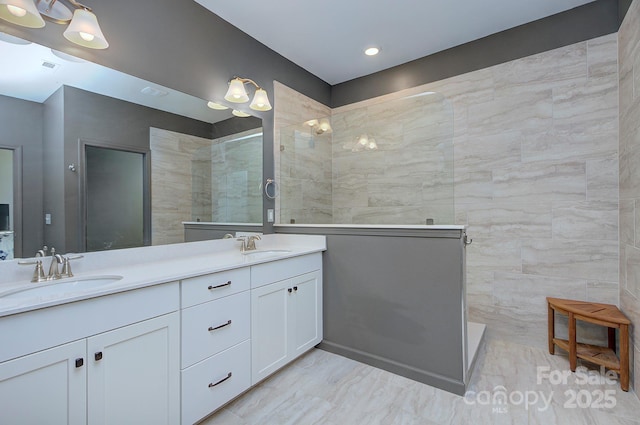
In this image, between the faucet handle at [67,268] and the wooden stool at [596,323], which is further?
the wooden stool at [596,323]

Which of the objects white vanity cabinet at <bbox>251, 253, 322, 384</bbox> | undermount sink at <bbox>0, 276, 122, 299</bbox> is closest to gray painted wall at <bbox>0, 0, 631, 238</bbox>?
white vanity cabinet at <bbox>251, 253, 322, 384</bbox>

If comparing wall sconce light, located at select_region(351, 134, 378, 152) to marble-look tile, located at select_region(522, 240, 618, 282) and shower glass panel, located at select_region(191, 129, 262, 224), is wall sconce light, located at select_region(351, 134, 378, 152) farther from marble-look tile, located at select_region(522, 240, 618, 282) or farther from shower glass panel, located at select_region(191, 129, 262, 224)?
marble-look tile, located at select_region(522, 240, 618, 282)

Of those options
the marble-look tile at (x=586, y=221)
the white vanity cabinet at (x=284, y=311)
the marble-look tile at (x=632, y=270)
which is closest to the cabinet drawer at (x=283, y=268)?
the white vanity cabinet at (x=284, y=311)

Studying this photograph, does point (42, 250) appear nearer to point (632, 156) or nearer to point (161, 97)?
point (161, 97)

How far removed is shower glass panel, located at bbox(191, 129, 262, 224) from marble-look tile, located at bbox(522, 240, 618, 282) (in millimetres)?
Answer: 2338

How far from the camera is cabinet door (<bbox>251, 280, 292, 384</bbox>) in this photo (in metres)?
1.88

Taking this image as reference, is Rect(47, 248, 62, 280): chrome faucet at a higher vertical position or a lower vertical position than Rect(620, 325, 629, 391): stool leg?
higher

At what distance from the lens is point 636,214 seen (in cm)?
186

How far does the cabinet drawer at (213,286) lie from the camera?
1515 millimetres

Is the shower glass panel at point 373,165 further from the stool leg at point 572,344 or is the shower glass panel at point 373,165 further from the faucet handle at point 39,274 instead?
the faucet handle at point 39,274

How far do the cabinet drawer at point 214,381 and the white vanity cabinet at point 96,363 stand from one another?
0.06 m

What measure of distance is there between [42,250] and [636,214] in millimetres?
3323

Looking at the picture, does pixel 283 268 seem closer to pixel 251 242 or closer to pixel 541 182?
pixel 251 242

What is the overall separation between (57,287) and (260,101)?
185cm
